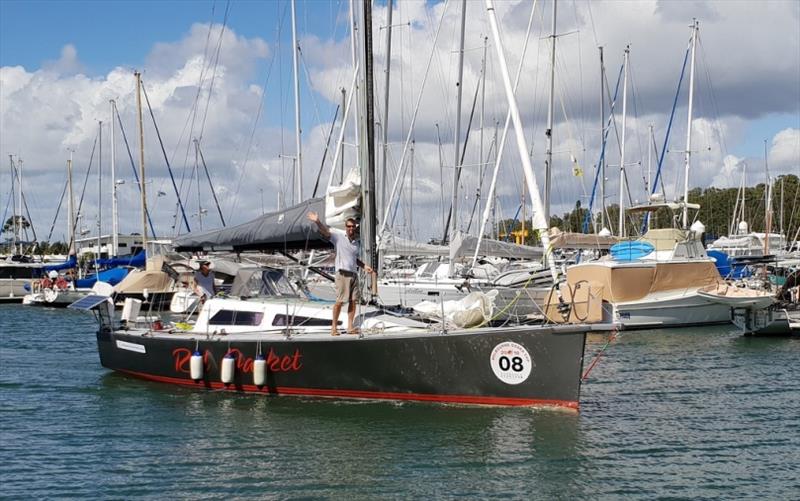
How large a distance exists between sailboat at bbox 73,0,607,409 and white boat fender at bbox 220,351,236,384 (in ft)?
0.06

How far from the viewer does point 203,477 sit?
11242 millimetres

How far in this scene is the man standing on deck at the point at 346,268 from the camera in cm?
1497

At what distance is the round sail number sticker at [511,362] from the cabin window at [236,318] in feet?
15.9

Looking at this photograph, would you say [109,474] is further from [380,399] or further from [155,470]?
[380,399]

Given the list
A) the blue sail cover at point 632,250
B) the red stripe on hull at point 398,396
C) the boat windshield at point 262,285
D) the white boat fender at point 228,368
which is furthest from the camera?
the blue sail cover at point 632,250

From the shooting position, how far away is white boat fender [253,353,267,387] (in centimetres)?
1552

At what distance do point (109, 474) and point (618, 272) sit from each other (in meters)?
21.1

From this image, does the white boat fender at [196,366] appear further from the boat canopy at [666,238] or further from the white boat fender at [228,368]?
the boat canopy at [666,238]

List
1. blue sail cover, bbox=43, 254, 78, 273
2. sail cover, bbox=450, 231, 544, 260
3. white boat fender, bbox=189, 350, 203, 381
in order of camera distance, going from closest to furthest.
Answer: white boat fender, bbox=189, 350, 203, 381
sail cover, bbox=450, 231, 544, 260
blue sail cover, bbox=43, 254, 78, 273

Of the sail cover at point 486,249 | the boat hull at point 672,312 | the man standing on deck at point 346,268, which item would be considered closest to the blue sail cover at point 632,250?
the boat hull at point 672,312

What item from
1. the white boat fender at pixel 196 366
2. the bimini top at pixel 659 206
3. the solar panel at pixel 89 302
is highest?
the bimini top at pixel 659 206

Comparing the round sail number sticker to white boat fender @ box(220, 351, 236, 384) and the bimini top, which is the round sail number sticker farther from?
the bimini top

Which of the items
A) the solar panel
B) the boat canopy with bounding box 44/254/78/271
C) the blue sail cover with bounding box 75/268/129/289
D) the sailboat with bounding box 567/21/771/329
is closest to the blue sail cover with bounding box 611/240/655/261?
the sailboat with bounding box 567/21/771/329

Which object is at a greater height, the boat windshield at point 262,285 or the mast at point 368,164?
the mast at point 368,164
